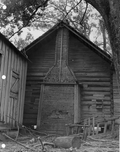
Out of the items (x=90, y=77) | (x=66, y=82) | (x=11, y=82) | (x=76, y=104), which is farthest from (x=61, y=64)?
(x=11, y=82)

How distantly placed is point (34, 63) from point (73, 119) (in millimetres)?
4811

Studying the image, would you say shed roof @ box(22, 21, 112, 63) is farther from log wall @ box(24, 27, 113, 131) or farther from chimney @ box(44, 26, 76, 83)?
log wall @ box(24, 27, 113, 131)

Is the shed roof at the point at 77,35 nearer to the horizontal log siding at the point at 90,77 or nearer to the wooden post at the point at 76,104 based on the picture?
the horizontal log siding at the point at 90,77

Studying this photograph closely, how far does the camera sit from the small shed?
34.6 feet

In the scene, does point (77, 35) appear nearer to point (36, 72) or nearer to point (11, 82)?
point (36, 72)

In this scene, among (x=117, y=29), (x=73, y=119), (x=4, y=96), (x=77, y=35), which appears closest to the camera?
(x=117, y=29)

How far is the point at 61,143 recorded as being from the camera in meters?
7.93

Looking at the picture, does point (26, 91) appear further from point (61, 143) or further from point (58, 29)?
point (61, 143)

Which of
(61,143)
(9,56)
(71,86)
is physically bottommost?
(61,143)

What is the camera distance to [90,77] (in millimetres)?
14633

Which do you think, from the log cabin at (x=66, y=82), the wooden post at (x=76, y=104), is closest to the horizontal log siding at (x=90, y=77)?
the log cabin at (x=66, y=82)

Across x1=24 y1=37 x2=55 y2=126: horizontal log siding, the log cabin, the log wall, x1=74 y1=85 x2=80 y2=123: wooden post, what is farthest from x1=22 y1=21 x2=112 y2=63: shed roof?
x1=74 y1=85 x2=80 y2=123: wooden post

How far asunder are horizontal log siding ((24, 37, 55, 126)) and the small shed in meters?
1.57

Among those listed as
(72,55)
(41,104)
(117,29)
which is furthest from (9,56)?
(117,29)
